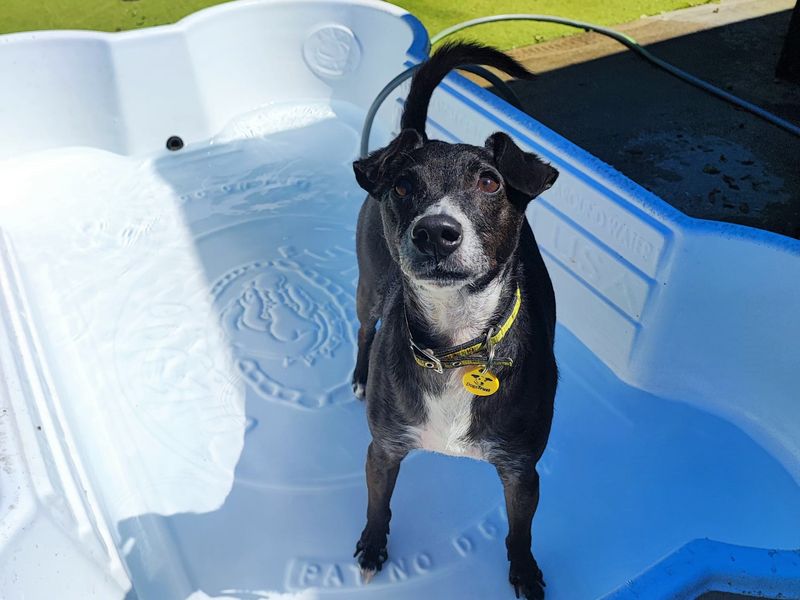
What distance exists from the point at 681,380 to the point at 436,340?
1648mm

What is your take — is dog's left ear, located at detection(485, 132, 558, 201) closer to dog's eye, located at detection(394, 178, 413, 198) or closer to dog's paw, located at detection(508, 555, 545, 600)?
dog's eye, located at detection(394, 178, 413, 198)

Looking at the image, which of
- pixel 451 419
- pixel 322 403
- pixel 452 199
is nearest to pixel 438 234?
pixel 452 199

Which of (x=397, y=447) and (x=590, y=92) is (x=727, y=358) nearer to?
(x=397, y=447)

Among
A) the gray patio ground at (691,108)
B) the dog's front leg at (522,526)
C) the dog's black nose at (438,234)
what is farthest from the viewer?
the gray patio ground at (691,108)

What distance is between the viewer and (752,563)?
5.35 feet

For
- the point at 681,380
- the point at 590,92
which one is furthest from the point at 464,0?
the point at 681,380

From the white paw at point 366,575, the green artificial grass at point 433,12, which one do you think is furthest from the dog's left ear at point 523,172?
the green artificial grass at point 433,12

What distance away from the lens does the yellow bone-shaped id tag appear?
1.94m

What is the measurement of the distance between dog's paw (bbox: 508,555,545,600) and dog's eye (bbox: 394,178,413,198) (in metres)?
1.37

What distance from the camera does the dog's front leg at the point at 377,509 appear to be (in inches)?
89.2

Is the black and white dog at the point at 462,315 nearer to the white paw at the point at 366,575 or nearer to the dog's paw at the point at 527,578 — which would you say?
the dog's paw at the point at 527,578

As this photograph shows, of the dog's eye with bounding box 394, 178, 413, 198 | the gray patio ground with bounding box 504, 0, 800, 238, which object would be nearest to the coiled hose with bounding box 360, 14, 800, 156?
the gray patio ground with bounding box 504, 0, 800, 238

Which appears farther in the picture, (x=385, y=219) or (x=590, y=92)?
(x=590, y=92)

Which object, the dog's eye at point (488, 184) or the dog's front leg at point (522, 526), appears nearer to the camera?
the dog's eye at point (488, 184)
